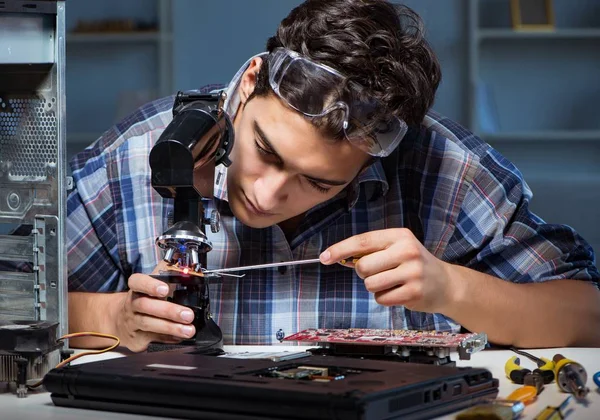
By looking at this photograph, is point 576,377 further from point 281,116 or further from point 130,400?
point 281,116

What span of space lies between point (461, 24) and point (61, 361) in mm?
3830

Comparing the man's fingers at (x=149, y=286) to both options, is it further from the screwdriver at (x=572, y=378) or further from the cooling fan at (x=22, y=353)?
the screwdriver at (x=572, y=378)

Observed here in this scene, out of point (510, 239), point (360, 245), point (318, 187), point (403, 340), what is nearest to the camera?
point (403, 340)

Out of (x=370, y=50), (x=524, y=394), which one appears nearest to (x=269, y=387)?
(x=524, y=394)

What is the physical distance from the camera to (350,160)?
1.62 metres

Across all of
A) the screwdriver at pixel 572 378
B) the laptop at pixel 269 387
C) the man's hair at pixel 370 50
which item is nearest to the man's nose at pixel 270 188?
the man's hair at pixel 370 50

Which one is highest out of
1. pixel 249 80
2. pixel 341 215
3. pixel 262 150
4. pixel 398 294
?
pixel 249 80

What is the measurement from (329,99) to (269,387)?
71cm

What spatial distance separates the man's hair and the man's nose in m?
0.12

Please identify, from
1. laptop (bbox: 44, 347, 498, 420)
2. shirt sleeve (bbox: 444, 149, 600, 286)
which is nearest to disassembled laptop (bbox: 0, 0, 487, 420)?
laptop (bbox: 44, 347, 498, 420)

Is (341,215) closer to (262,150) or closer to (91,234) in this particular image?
(262,150)

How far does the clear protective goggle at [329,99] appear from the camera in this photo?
1553mm

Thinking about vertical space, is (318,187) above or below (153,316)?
Result: above

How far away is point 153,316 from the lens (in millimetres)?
1435
